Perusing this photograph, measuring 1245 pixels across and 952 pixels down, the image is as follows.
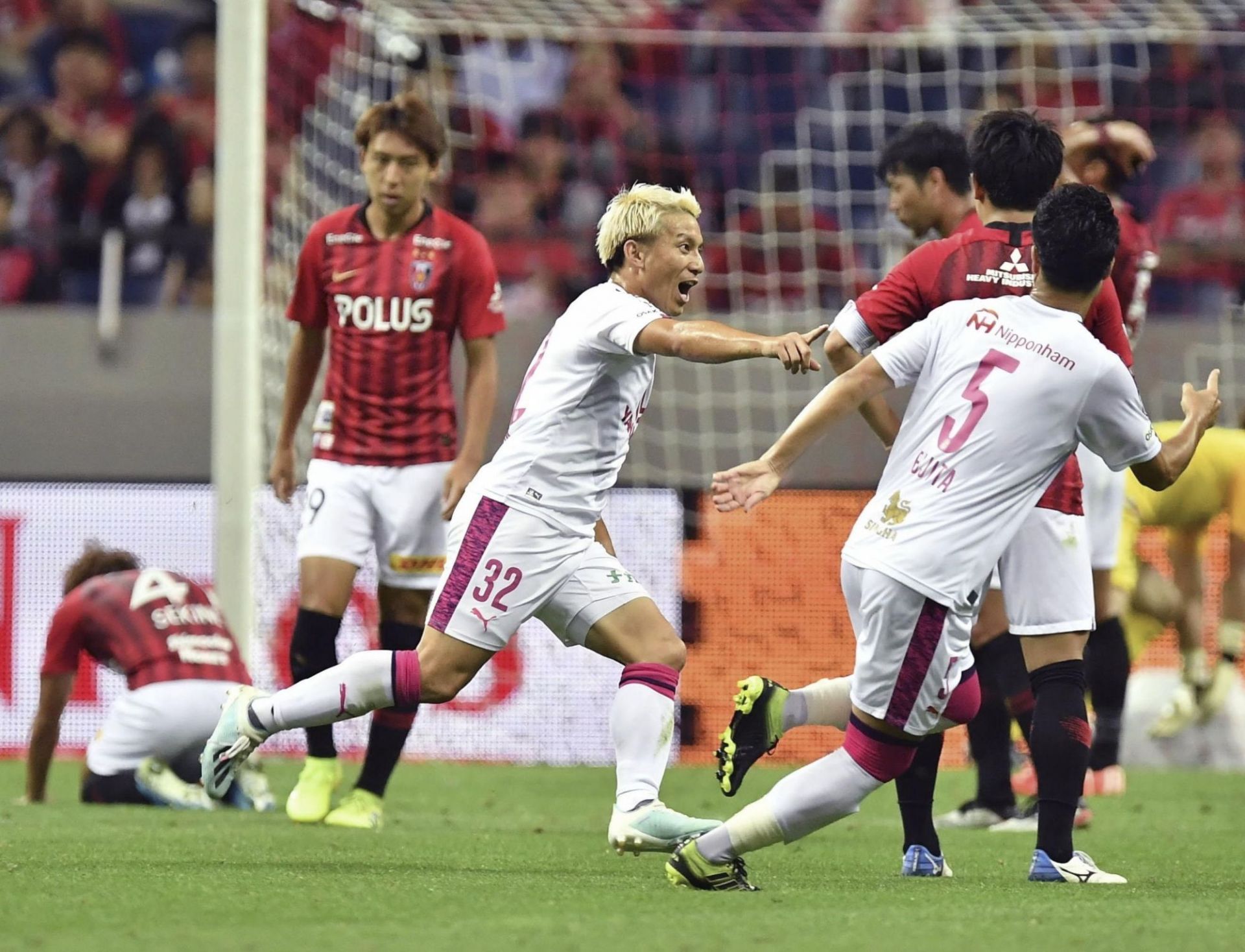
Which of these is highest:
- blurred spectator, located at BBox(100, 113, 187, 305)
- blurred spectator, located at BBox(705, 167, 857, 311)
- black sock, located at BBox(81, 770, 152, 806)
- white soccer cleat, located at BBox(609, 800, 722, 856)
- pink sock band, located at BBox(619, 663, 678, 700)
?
blurred spectator, located at BBox(100, 113, 187, 305)

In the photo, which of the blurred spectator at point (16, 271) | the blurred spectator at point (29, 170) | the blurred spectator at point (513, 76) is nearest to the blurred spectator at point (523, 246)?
the blurred spectator at point (513, 76)

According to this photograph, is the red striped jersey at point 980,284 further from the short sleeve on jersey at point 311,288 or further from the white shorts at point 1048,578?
the short sleeve on jersey at point 311,288

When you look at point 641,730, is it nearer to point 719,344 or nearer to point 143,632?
point 719,344

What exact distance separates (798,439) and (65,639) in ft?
12.5

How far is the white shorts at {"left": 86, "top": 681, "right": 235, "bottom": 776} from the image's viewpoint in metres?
7.14

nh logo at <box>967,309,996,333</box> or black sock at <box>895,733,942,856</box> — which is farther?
black sock at <box>895,733,942,856</box>

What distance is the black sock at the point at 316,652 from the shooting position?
6520 mm

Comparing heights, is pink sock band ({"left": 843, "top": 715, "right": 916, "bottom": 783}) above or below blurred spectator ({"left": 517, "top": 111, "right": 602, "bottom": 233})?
below

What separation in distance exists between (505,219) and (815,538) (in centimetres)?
388

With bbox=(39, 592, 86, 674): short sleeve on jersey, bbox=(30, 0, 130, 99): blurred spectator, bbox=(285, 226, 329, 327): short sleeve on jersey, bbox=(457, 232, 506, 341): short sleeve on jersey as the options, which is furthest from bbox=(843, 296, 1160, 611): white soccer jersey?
bbox=(30, 0, 130, 99): blurred spectator

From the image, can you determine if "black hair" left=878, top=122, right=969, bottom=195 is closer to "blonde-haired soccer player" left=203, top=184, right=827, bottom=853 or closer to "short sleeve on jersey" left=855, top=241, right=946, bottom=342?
"short sleeve on jersey" left=855, top=241, right=946, bottom=342

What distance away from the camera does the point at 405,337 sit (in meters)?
6.67

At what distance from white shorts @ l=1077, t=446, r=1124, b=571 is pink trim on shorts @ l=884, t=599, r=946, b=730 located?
2.50m

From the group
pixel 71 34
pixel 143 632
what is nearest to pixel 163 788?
pixel 143 632
